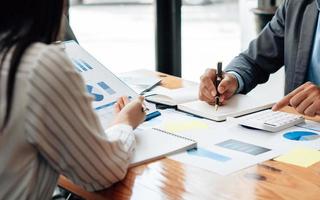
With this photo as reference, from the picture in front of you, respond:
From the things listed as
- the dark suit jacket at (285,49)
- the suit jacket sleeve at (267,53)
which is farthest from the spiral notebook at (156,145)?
the suit jacket sleeve at (267,53)

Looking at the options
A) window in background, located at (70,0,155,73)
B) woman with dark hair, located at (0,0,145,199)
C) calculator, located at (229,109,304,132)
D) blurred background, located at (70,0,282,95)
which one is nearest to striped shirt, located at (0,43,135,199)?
woman with dark hair, located at (0,0,145,199)

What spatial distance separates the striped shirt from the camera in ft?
3.11

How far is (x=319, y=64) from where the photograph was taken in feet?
6.52

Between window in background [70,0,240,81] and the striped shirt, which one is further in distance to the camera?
window in background [70,0,240,81]

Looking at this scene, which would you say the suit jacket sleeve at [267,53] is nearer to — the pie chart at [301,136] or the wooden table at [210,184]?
the pie chart at [301,136]

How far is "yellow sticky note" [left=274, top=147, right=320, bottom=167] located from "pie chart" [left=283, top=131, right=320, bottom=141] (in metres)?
0.09

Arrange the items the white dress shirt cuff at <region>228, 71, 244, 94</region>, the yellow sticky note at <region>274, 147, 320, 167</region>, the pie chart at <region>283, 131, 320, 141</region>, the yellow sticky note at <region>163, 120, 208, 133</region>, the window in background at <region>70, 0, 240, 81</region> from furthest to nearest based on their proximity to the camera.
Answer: the window in background at <region>70, 0, 240, 81</region>, the white dress shirt cuff at <region>228, 71, 244, 94</region>, the yellow sticky note at <region>163, 120, 208, 133</region>, the pie chart at <region>283, 131, 320, 141</region>, the yellow sticky note at <region>274, 147, 320, 167</region>

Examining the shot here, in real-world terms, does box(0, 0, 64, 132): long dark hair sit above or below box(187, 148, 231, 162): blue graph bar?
above

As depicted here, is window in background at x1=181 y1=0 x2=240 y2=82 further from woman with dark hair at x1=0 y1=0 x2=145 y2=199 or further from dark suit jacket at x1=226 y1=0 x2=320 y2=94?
woman with dark hair at x1=0 y1=0 x2=145 y2=199

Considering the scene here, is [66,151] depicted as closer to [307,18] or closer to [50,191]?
[50,191]

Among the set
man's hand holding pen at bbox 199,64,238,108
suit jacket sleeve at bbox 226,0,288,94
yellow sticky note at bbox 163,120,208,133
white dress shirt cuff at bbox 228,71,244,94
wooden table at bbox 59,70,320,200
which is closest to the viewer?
wooden table at bbox 59,70,320,200

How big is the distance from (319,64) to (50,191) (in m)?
1.26

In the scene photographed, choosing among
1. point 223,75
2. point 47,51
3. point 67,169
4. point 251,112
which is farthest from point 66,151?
point 223,75

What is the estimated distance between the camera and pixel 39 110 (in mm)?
948
